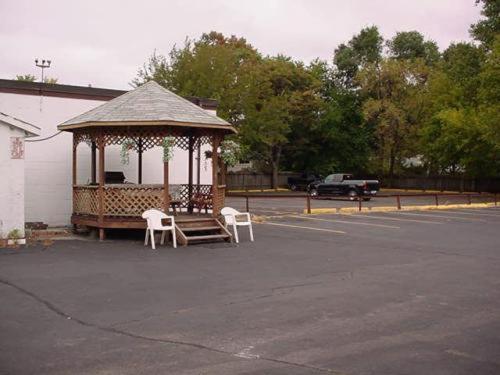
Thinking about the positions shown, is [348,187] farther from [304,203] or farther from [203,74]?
[203,74]

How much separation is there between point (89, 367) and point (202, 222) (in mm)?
10559

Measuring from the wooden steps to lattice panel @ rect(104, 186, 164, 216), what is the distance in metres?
0.87

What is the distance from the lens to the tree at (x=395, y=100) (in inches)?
2076

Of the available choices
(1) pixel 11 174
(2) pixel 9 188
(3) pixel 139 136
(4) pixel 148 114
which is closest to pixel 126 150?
(3) pixel 139 136

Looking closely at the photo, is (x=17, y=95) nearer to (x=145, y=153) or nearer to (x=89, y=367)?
(x=145, y=153)

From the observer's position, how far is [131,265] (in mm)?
11883

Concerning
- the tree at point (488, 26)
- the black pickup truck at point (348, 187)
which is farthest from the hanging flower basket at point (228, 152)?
the tree at point (488, 26)

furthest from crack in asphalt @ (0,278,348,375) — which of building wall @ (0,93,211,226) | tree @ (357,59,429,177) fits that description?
tree @ (357,59,429,177)

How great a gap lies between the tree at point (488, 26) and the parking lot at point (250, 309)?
32.8 m

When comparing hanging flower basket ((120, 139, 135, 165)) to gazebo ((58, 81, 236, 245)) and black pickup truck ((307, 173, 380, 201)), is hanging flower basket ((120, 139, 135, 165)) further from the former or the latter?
black pickup truck ((307, 173, 380, 201))

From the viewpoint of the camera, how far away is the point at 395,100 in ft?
176

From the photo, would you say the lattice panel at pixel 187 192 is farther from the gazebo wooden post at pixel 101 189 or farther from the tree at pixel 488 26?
the tree at pixel 488 26

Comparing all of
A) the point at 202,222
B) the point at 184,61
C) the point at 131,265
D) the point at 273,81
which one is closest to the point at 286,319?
the point at 131,265

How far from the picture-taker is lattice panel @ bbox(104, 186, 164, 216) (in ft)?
52.1
